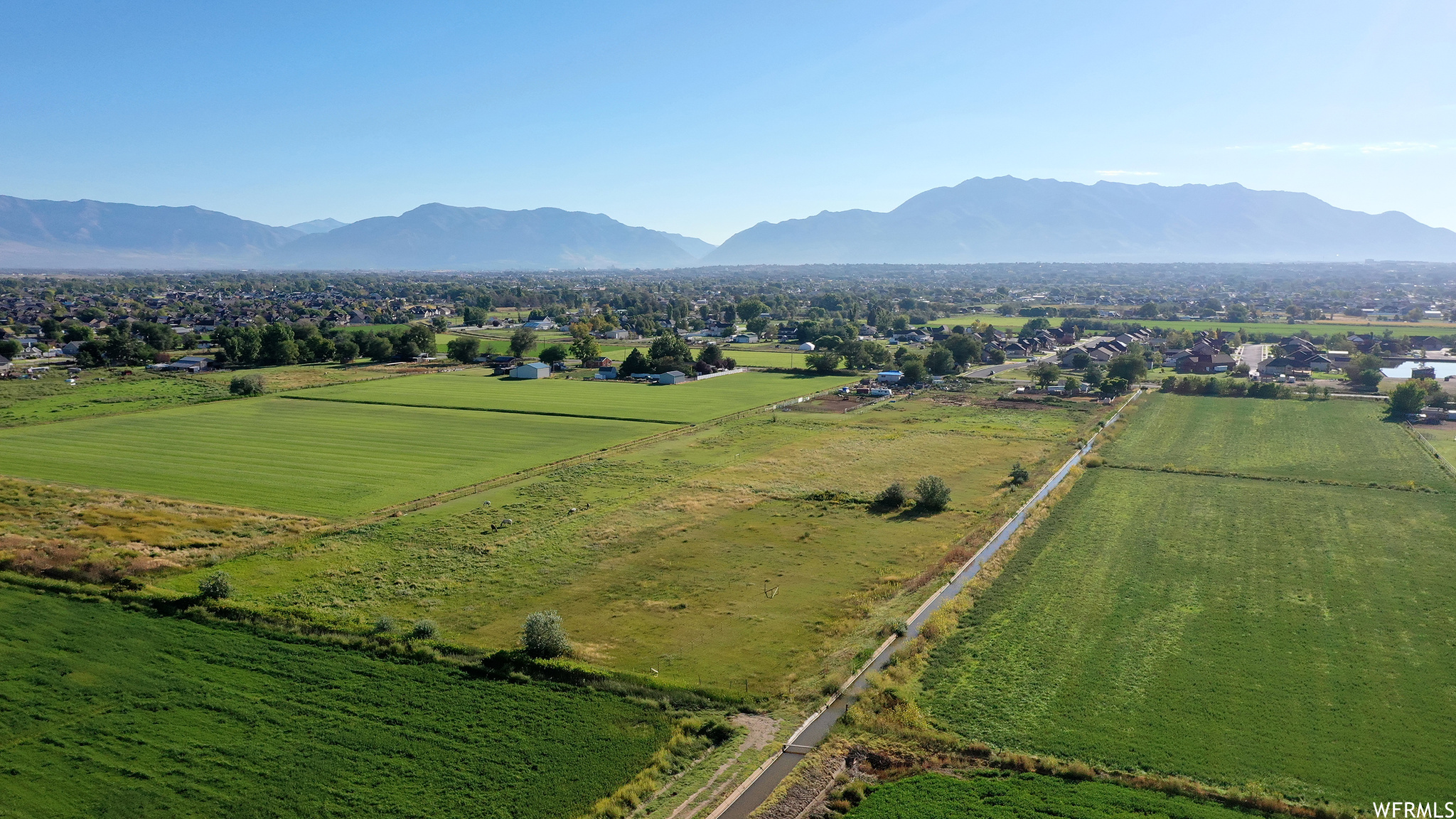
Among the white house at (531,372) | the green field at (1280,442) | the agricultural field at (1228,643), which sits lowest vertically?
the agricultural field at (1228,643)

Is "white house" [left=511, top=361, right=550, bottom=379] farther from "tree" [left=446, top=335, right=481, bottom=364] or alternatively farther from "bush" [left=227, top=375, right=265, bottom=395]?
"bush" [left=227, top=375, right=265, bottom=395]

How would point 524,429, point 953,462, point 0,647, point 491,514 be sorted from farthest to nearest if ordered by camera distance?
point 524,429
point 953,462
point 491,514
point 0,647

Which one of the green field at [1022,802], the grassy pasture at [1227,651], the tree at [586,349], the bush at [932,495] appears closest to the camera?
the green field at [1022,802]

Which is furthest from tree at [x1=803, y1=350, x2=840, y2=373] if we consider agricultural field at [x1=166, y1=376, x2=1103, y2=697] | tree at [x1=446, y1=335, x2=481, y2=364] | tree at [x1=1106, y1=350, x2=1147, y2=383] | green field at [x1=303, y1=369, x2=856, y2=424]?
agricultural field at [x1=166, y1=376, x2=1103, y2=697]

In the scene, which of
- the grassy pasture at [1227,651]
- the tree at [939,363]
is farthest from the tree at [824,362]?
the grassy pasture at [1227,651]

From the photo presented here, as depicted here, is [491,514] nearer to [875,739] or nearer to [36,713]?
[36,713]

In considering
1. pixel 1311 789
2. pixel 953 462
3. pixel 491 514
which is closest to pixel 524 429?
pixel 491 514

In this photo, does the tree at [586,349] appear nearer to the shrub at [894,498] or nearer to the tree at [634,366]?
the tree at [634,366]
